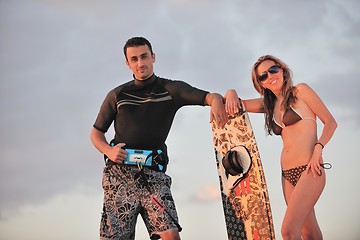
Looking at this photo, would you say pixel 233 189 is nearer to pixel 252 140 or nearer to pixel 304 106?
pixel 252 140

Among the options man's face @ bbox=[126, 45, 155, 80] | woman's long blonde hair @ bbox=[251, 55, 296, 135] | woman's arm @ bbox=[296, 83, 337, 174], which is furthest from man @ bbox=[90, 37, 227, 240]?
woman's arm @ bbox=[296, 83, 337, 174]

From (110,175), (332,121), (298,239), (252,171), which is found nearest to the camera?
(298,239)

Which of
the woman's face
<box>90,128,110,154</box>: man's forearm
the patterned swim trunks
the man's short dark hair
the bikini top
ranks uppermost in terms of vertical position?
A: the man's short dark hair

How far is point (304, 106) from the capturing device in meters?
6.38

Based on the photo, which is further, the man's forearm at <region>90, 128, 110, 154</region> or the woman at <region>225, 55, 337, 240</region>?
the man's forearm at <region>90, 128, 110, 154</region>

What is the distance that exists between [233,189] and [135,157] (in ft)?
5.46

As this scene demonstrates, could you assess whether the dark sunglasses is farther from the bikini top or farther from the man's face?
the man's face

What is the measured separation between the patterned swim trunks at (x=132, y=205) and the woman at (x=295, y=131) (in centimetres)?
137

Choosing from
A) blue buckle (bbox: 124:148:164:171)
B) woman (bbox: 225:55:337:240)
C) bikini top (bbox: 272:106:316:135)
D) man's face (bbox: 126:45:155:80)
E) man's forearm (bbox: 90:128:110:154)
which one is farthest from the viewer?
man's forearm (bbox: 90:128:110:154)

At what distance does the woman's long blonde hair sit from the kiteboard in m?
0.46

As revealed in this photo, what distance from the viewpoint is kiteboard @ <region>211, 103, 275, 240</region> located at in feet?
22.8

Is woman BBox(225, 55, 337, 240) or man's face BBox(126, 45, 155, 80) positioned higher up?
man's face BBox(126, 45, 155, 80)

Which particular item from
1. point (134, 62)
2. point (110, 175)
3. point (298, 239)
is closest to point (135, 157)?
point (110, 175)

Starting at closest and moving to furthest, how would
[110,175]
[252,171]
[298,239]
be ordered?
[298,239] → [110,175] → [252,171]
